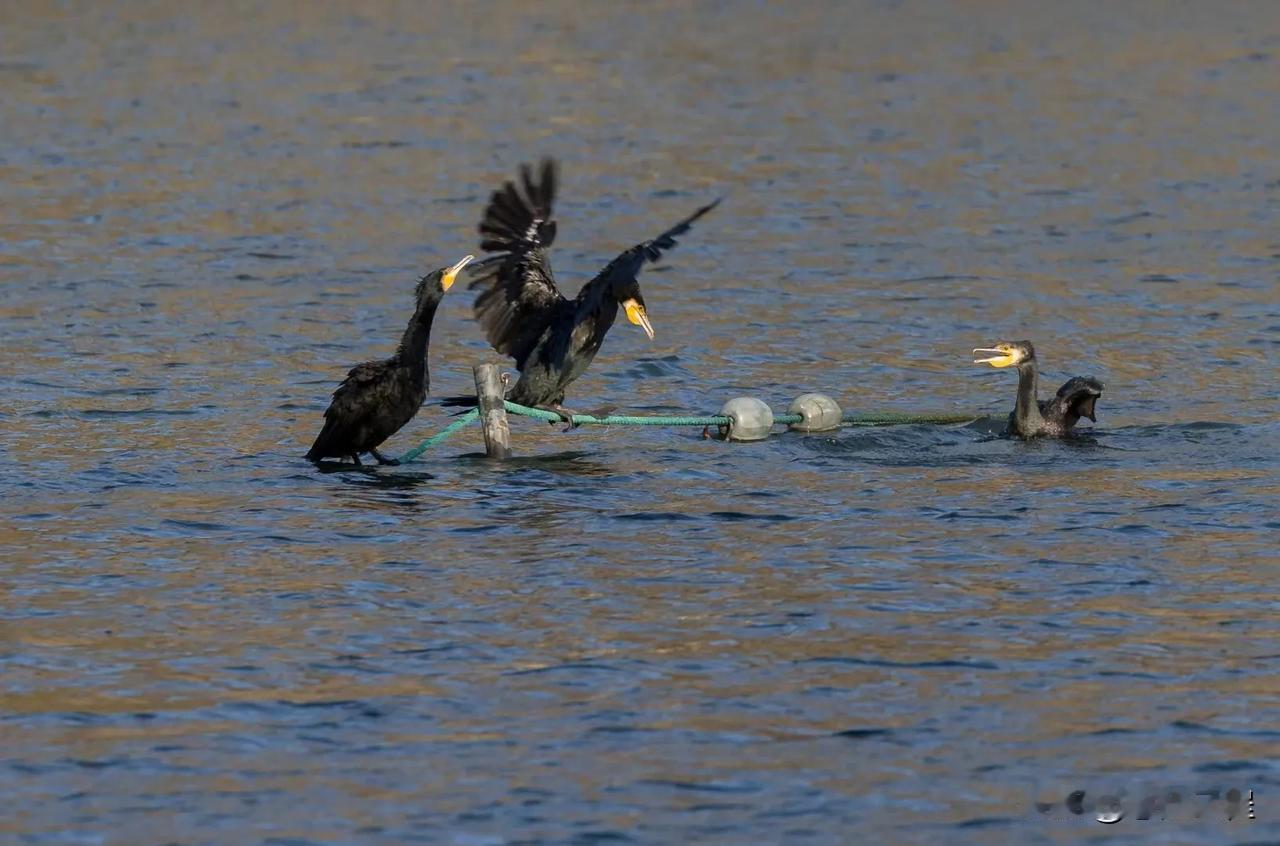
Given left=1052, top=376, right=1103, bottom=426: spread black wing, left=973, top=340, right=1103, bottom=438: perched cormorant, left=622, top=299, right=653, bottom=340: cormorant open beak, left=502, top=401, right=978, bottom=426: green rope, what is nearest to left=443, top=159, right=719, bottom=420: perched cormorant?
left=622, top=299, right=653, bottom=340: cormorant open beak

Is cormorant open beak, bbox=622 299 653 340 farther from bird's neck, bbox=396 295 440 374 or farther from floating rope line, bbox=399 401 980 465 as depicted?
bird's neck, bbox=396 295 440 374

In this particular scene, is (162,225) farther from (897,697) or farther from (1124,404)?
(897,697)

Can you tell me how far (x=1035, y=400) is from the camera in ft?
48.2

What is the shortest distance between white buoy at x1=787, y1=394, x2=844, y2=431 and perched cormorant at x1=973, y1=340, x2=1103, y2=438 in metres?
1.07

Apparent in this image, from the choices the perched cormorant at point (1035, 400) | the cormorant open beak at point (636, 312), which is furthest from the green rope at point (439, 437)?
the perched cormorant at point (1035, 400)

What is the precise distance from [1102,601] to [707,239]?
12.5 m

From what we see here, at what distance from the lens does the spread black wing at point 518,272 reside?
14.9 m

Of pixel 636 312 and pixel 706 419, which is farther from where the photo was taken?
pixel 636 312

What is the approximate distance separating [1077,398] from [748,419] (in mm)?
2158

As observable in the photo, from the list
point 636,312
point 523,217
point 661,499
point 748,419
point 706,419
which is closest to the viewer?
point 661,499

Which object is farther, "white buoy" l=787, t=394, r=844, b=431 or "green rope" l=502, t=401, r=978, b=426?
"white buoy" l=787, t=394, r=844, b=431

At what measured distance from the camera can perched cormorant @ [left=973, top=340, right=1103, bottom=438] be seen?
1454cm

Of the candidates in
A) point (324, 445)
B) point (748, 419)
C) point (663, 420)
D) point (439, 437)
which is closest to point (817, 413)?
point (748, 419)

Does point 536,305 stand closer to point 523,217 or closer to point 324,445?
point 523,217
